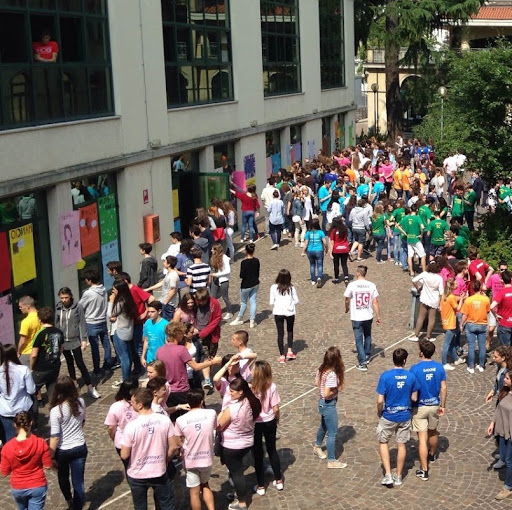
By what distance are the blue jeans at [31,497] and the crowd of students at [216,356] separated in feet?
0.04

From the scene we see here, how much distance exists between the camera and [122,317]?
12.2 metres

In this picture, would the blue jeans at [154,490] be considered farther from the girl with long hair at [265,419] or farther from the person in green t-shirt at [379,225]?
the person in green t-shirt at [379,225]

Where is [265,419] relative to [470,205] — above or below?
below

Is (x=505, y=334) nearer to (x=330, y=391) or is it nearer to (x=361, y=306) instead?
(x=361, y=306)

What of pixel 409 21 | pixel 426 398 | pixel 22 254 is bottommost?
pixel 426 398

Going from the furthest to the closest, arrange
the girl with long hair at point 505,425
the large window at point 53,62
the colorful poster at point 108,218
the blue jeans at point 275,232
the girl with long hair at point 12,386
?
the blue jeans at point 275,232
the colorful poster at point 108,218
the large window at point 53,62
the girl with long hair at point 12,386
the girl with long hair at point 505,425

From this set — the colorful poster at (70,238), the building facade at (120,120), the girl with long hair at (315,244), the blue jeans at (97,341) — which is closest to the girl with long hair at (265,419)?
the blue jeans at (97,341)

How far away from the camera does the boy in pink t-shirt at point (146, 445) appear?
7895 mm

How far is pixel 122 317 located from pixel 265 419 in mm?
3832

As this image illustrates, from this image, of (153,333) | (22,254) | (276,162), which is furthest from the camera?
(276,162)

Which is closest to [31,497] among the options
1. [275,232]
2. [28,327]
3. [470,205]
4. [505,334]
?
[28,327]

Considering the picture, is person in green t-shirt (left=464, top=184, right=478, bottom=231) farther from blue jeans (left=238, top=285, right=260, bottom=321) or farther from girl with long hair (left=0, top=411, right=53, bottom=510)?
girl with long hair (left=0, top=411, right=53, bottom=510)

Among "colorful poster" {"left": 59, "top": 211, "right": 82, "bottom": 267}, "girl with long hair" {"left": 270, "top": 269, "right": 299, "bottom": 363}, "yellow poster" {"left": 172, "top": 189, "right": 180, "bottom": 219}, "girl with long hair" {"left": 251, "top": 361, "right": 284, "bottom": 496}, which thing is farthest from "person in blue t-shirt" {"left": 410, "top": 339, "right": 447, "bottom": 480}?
"yellow poster" {"left": 172, "top": 189, "right": 180, "bottom": 219}

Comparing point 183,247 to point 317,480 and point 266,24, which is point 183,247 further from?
point 266,24
